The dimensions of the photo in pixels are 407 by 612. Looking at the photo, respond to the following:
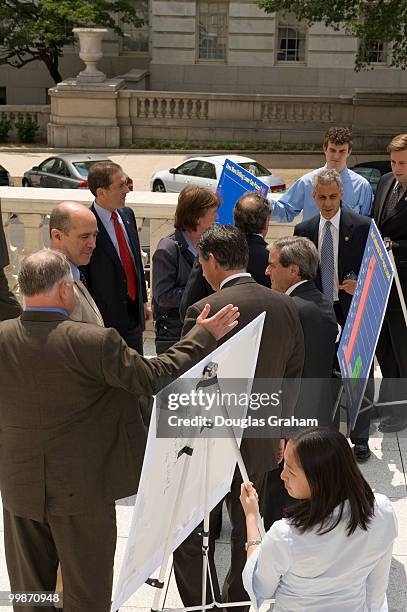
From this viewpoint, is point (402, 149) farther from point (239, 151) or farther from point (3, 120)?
point (3, 120)

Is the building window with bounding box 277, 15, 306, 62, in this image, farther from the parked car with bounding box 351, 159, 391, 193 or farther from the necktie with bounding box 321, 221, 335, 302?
the necktie with bounding box 321, 221, 335, 302

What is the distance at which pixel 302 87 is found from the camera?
3569 centimetres

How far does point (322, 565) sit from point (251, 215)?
9.48 ft

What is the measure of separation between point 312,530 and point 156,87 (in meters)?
33.7

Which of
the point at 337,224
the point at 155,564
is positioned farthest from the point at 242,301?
the point at 337,224

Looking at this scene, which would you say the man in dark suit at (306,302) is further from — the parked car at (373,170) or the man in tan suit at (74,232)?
the parked car at (373,170)

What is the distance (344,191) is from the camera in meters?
7.76

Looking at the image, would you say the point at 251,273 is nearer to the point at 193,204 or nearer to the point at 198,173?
the point at 193,204

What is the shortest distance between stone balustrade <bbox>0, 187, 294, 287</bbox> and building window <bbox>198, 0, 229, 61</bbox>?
28387mm

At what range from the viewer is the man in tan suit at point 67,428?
13.2 feet

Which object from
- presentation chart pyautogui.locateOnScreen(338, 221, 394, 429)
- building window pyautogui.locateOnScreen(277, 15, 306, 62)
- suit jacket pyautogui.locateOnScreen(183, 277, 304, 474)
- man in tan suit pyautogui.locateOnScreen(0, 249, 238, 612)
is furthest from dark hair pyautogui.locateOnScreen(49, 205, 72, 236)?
building window pyautogui.locateOnScreen(277, 15, 306, 62)

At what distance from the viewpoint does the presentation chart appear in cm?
597

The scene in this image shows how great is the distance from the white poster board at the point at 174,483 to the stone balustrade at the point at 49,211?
14.2 feet

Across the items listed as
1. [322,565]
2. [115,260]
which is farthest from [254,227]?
[322,565]
